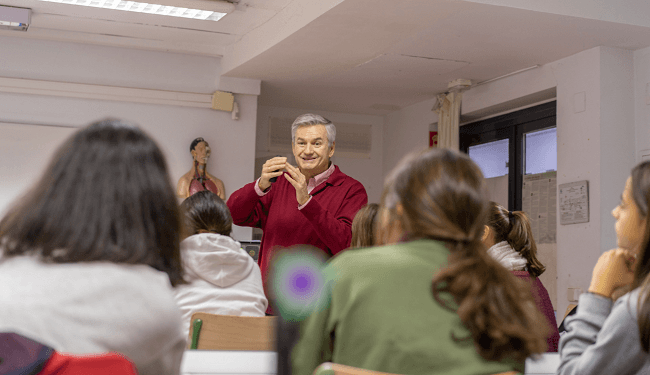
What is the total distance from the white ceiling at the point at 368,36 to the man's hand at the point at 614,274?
2.79m

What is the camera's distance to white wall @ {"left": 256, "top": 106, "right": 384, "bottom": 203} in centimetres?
701

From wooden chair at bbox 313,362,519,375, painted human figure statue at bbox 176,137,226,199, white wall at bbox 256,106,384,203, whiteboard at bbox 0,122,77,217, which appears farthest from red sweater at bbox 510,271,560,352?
white wall at bbox 256,106,384,203

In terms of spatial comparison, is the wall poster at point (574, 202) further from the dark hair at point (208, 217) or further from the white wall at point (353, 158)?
the dark hair at point (208, 217)

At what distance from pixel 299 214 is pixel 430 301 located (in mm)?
1597

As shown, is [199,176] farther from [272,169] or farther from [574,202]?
[272,169]

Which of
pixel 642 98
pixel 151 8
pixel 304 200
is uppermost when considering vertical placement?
pixel 151 8

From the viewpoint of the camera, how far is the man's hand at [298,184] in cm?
247

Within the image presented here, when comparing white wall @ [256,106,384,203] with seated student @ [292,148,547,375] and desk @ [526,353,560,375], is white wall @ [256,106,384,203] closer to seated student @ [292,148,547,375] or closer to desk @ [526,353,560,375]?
desk @ [526,353,560,375]

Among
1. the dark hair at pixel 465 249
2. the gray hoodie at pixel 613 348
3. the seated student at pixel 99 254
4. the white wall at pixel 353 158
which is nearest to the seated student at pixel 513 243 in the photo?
the gray hoodie at pixel 613 348

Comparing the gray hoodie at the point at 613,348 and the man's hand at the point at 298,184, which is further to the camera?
the man's hand at the point at 298,184

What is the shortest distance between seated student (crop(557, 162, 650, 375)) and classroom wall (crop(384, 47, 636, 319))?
3.37m

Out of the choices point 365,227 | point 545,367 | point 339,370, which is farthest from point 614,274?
point 365,227

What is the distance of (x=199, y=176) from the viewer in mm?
5789

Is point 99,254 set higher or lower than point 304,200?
lower
